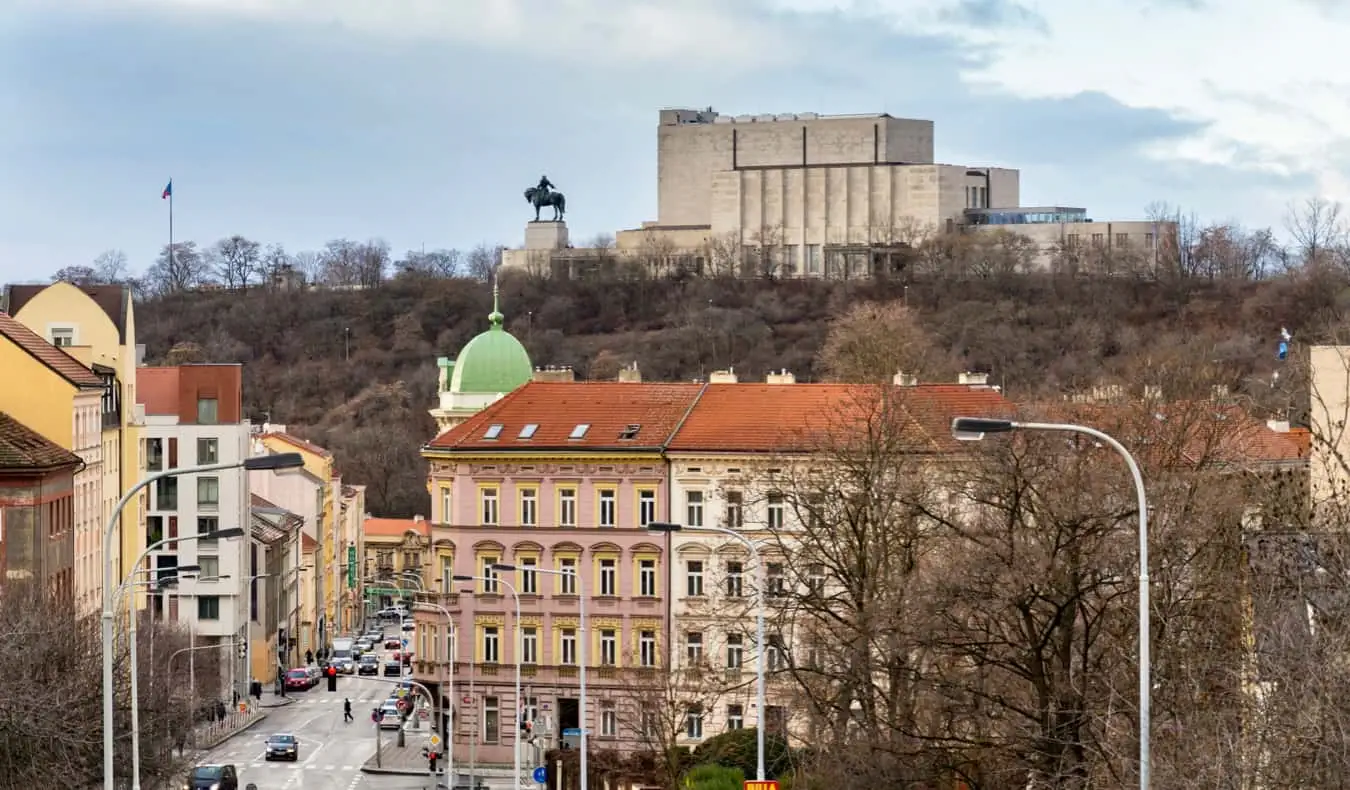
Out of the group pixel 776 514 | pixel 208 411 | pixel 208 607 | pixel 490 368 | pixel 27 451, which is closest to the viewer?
pixel 27 451

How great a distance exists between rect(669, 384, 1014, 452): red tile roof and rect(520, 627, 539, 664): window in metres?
6.14

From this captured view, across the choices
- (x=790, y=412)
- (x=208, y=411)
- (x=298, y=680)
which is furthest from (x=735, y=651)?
(x=298, y=680)

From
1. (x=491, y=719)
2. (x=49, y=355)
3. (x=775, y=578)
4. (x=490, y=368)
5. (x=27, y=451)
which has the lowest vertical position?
(x=491, y=719)

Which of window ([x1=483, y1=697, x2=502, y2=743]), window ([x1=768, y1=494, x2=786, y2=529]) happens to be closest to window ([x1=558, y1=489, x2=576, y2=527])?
window ([x1=483, y1=697, x2=502, y2=743])

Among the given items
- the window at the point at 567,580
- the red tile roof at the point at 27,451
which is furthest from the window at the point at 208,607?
the red tile roof at the point at 27,451

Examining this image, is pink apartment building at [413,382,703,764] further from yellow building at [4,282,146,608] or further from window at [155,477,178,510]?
window at [155,477,178,510]

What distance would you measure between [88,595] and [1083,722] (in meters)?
36.7

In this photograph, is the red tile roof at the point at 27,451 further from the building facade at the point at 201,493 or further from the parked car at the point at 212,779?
the building facade at the point at 201,493

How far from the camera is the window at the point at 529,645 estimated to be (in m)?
74.8

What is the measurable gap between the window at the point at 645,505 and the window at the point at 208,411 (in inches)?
1094

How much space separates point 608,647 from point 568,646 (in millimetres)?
1043

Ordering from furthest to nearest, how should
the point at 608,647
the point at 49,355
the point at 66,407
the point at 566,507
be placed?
the point at 566,507, the point at 608,647, the point at 49,355, the point at 66,407

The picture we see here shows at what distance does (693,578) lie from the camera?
74125mm

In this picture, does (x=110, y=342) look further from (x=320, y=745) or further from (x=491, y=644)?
(x=491, y=644)
